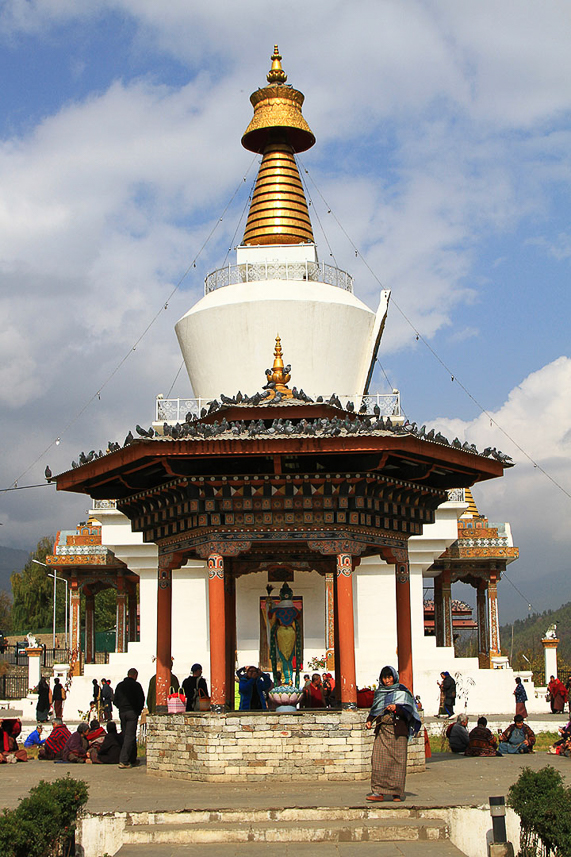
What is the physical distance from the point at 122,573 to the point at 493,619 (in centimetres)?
1269

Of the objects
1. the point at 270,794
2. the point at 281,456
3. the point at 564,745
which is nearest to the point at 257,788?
the point at 270,794

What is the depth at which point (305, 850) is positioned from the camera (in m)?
8.52

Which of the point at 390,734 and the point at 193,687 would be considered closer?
the point at 390,734

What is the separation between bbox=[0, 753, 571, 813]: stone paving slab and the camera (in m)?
9.85

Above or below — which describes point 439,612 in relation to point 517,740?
above

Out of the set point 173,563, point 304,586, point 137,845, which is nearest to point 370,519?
point 173,563

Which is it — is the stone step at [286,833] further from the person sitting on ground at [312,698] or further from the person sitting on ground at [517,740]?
the person sitting on ground at [517,740]

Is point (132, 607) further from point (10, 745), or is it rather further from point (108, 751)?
point (108, 751)

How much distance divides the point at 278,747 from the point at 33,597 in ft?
168

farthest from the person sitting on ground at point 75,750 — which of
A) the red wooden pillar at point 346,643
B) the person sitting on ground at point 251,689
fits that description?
the red wooden pillar at point 346,643

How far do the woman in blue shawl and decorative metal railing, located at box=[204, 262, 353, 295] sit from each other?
18587mm

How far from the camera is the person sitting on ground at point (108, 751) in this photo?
578 inches

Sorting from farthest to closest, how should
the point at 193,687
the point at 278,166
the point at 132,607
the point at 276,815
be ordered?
the point at 132,607
the point at 278,166
the point at 193,687
the point at 276,815

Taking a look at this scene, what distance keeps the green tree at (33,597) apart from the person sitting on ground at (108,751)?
4704 cm
